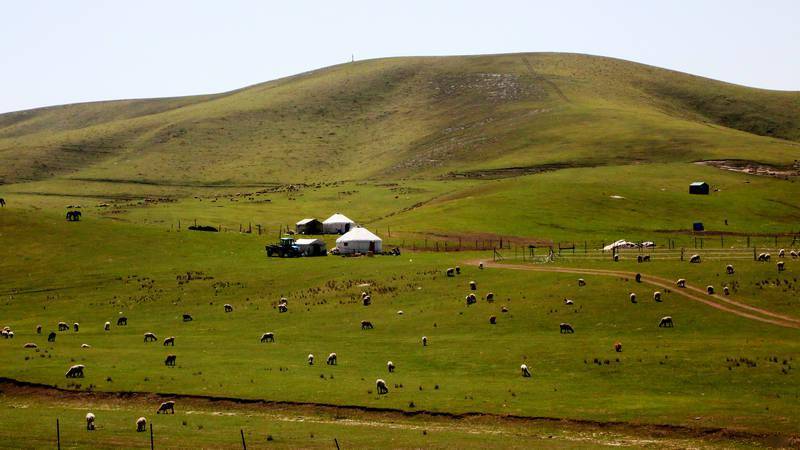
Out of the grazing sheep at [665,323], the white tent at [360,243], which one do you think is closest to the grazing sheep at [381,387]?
the grazing sheep at [665,323]

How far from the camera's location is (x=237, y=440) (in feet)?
128

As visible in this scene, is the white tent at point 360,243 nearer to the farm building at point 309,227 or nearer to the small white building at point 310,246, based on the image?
the small white building at point 310,246

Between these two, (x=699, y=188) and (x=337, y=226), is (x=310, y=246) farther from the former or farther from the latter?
(x=699, y=188)

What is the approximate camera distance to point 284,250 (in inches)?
4161

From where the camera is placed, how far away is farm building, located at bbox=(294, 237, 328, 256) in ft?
353

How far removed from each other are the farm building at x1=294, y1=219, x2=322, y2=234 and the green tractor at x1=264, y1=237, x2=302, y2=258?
70.6 ft

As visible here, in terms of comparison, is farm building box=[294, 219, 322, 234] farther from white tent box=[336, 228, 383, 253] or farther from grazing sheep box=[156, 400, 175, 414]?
grazing sheep box=[156, 400, 175, 414]

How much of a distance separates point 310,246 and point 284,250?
12.0ft

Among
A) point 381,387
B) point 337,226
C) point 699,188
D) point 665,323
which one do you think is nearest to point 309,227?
point 337,226

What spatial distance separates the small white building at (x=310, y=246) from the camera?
10762cm

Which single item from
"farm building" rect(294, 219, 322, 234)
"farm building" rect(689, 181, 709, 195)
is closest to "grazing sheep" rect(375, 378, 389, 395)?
"farm building" rect(294, 219, 322, 234)

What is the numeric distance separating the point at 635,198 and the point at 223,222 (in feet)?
200

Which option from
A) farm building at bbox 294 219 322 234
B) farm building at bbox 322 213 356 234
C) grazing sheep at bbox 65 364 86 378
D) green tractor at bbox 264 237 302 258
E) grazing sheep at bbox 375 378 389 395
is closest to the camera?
grazing sheep at bbox 375 378 389 395

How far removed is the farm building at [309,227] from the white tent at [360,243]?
789 inches
